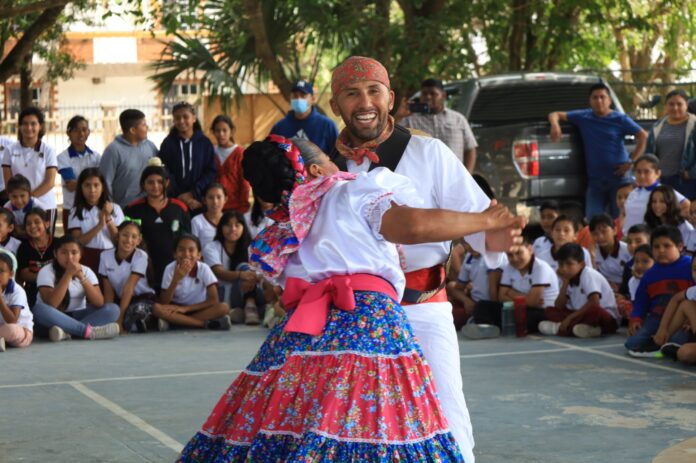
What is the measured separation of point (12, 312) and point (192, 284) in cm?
183

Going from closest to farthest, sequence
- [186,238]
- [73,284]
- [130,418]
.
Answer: [130,418]
[73,284]
[186,238]

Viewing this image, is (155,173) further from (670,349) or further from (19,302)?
(670,349)

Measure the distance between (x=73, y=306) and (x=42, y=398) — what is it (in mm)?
3213

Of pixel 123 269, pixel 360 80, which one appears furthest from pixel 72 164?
pixel 360 80

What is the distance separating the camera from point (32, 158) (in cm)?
1202

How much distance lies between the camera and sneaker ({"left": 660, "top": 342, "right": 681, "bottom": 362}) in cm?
889

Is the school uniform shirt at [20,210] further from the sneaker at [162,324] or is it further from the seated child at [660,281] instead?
the seated child at [660,281]

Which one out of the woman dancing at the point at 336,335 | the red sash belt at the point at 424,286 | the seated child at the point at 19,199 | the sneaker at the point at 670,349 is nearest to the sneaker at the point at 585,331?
the sneaker at the point at 670,349

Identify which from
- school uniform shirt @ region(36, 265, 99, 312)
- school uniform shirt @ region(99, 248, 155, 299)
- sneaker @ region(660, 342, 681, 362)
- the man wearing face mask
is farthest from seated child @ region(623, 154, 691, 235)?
school uniform shirt @ region(36, 265, 99, 312)

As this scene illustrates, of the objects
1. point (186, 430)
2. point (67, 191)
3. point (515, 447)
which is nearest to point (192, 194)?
point (67, 191)

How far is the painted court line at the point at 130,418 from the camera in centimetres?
643

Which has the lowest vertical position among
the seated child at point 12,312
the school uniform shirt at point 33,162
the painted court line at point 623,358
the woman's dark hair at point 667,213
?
the painted court line at point 623,358

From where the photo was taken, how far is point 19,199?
37.7 feet

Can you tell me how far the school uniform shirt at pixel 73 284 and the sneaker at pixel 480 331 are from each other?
331 centimetres
